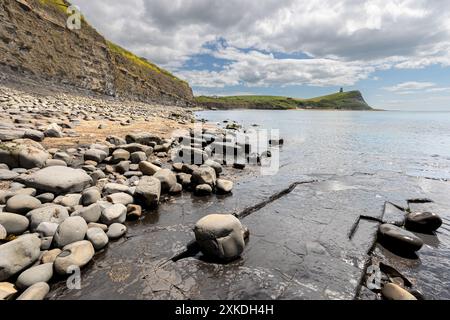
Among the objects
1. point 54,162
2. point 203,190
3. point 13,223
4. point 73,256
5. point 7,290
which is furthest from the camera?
point 203,190

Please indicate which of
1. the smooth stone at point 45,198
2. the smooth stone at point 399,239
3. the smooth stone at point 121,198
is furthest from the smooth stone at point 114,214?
the smooth stone at point 399,239

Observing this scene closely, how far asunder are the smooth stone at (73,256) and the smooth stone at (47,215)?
34.4 inches

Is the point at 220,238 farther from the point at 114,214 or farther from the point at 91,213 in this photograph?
the point at 91,213

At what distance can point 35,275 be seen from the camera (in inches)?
127

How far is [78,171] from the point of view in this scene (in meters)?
5.97

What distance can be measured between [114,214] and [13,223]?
1.48 m

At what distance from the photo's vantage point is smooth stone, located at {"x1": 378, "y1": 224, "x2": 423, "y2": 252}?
460cm

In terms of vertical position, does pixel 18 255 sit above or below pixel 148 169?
below

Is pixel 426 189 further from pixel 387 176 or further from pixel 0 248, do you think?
pixel 0 248

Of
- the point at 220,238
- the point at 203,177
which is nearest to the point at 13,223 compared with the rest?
the point at 220,238

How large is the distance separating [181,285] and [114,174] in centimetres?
472

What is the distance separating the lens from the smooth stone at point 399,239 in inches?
181

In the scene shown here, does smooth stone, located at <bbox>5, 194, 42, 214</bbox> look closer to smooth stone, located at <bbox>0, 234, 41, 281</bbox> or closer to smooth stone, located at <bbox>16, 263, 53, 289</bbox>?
smooth stone, located at <bbox>0, 234, 41, 281</bbox>
